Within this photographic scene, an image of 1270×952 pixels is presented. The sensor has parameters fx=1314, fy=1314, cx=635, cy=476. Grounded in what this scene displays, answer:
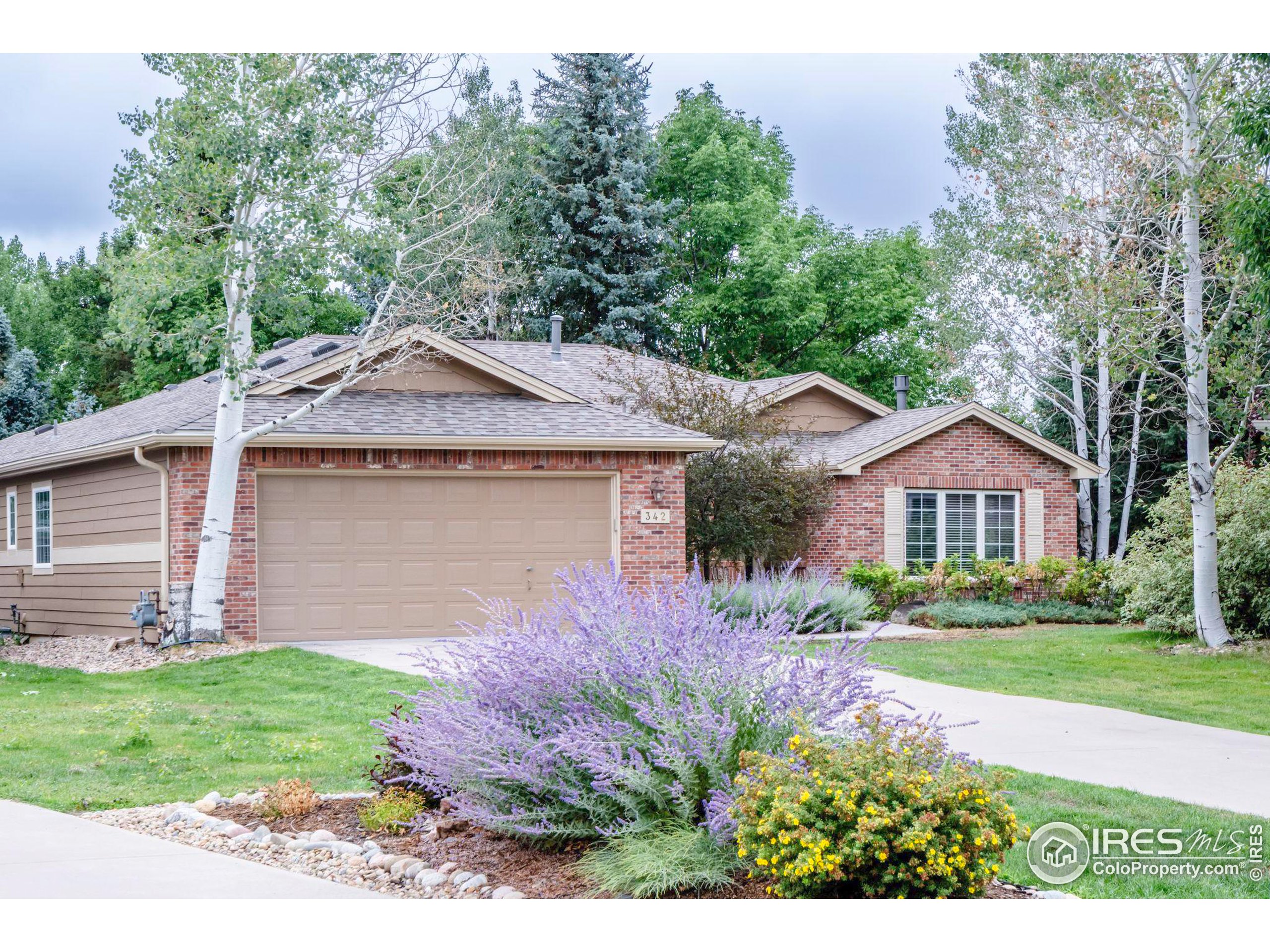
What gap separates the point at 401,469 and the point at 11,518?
894 cm

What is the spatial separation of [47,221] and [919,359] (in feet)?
78.1

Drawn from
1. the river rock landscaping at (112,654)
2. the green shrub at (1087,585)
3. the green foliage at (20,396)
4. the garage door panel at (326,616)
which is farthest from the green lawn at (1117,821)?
the green foliage at (20,396)

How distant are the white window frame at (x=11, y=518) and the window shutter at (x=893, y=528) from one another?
13.7 metres

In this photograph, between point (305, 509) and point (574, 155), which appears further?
point (574, 155)

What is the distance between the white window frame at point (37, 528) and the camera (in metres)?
19.0

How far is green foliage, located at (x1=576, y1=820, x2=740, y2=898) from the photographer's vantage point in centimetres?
492

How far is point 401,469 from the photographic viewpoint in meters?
15.6

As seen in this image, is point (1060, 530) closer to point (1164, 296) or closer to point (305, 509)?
point (1164, 296)

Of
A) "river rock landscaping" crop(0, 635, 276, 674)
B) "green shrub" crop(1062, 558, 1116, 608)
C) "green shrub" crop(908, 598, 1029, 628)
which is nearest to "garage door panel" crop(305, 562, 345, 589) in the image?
"river rock landscaping" crop(0, 635, 276, 674)

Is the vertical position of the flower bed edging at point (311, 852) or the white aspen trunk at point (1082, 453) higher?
the white aspen trunk at point (1082, 453)

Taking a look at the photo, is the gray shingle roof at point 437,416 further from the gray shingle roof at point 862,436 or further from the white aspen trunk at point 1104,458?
the white aspen trunk at point 1104,458

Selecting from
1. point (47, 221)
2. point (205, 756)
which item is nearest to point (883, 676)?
point (205, 756)

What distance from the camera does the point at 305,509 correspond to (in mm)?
15336

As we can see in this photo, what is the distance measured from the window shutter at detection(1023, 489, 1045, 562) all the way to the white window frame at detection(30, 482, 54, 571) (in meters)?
→ 15.1
